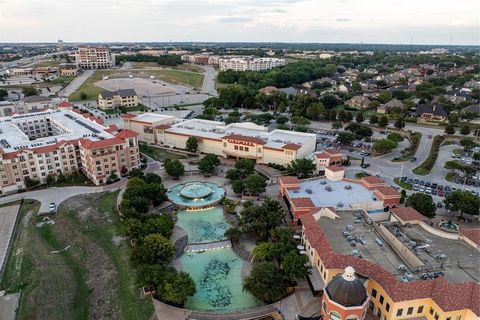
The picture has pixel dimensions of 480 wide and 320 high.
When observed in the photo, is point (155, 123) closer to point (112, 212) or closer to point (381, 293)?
point (112, 212)

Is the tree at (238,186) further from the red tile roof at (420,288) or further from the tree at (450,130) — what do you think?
the tree at (450,130)

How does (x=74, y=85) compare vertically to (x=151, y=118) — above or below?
below

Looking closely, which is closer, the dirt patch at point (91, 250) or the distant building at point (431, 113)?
the dirt patch at point (91, 250)

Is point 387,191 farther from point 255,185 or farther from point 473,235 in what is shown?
point 255,185

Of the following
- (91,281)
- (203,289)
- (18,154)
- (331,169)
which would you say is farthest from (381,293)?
(18,154)

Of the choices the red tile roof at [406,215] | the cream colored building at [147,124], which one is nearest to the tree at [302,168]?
the red tile roof at [406,215]

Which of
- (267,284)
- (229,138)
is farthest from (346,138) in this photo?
(267,284)
